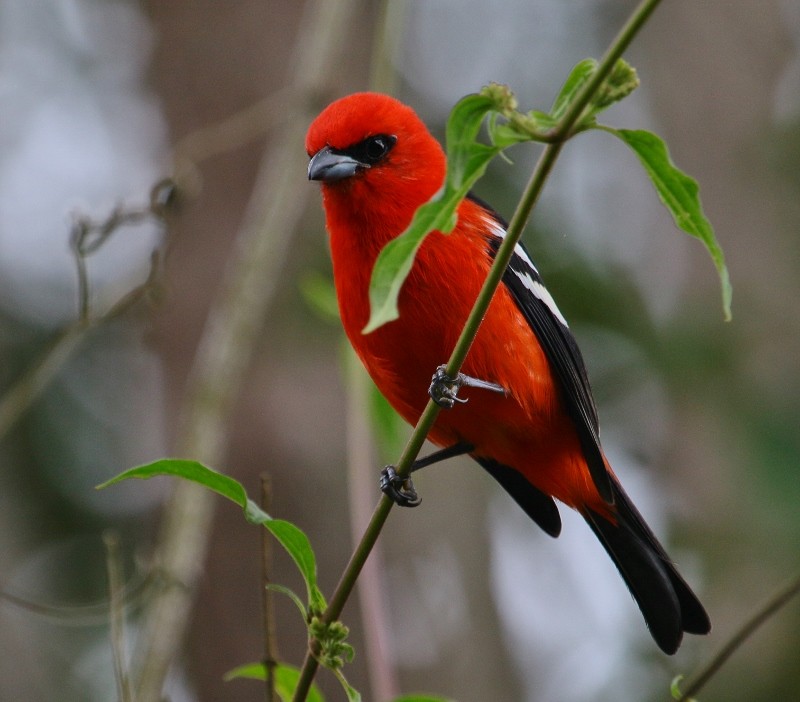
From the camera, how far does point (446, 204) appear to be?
5.58ft

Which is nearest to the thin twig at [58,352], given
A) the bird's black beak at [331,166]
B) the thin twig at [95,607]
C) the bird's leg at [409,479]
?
the thin twig at [95,607]

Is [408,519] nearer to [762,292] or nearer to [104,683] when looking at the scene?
[104,683]

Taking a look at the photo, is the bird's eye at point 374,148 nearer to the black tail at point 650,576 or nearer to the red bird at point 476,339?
the red bird at point 476,339

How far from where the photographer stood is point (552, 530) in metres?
3.98

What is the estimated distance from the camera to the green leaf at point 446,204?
5.46ft

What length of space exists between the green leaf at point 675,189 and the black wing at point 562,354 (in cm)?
168

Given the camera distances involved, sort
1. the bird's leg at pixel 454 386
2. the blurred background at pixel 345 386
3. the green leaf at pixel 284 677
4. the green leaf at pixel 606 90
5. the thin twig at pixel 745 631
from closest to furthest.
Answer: the green leaf at pixel 606 90 → the thin twig at pixel 745 631 → the green leaf at pixel 284 677 → the bird's leg at pixel 454 386 → the blurred background at pixel 345 386

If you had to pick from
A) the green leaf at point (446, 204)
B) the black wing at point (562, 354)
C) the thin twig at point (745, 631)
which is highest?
the green leaf at point (446, 204)

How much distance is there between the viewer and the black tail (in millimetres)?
3520

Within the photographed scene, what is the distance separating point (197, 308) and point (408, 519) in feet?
6.39

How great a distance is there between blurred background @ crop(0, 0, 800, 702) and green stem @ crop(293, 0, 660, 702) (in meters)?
3.47

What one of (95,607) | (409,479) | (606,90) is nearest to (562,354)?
(409,479)

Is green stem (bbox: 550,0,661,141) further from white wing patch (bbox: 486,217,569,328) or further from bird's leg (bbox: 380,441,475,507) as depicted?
white wing patch (bbox: 486,217,569,328)

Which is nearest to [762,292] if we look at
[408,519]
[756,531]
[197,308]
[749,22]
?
[756,531]
